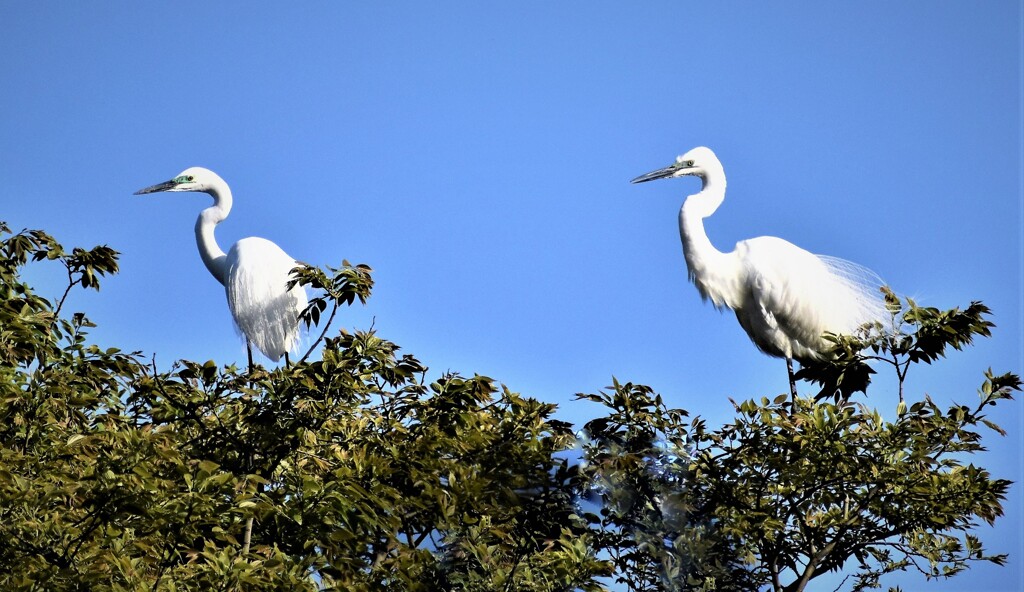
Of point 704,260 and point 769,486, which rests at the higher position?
point 704,260

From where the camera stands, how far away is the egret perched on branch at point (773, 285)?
8961mm

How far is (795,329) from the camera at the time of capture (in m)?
8.98

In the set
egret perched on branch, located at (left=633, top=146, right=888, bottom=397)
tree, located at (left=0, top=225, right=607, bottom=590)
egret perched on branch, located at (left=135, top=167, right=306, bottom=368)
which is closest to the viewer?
tree, located at (left=0, top=225, right=607, bottom=590)

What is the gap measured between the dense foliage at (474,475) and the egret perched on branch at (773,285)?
114 inches

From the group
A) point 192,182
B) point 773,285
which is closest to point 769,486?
point 773,285

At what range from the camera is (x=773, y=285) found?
8.98 metres

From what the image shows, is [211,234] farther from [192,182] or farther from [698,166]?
[698,166]

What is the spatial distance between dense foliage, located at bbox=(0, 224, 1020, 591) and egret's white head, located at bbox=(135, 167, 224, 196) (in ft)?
18.0

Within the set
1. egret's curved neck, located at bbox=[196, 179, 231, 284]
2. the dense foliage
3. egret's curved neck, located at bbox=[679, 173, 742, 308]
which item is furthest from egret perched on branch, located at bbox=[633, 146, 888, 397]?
egret's curved neck, located at bbox=[196, 179, 231, 284]

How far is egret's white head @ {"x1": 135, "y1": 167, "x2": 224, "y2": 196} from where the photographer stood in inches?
449

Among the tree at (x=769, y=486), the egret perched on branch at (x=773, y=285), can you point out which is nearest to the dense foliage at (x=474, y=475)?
the tree at (x=769, y=486)

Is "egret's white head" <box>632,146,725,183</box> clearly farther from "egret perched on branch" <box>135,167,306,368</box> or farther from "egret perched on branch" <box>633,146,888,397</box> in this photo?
"egret perched on branch" <box>135,167,306,368</box>

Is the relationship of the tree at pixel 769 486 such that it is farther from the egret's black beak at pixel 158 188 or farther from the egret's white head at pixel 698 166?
the egret's black beak at pixel 158 188

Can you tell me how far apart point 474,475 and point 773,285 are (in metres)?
4.61
